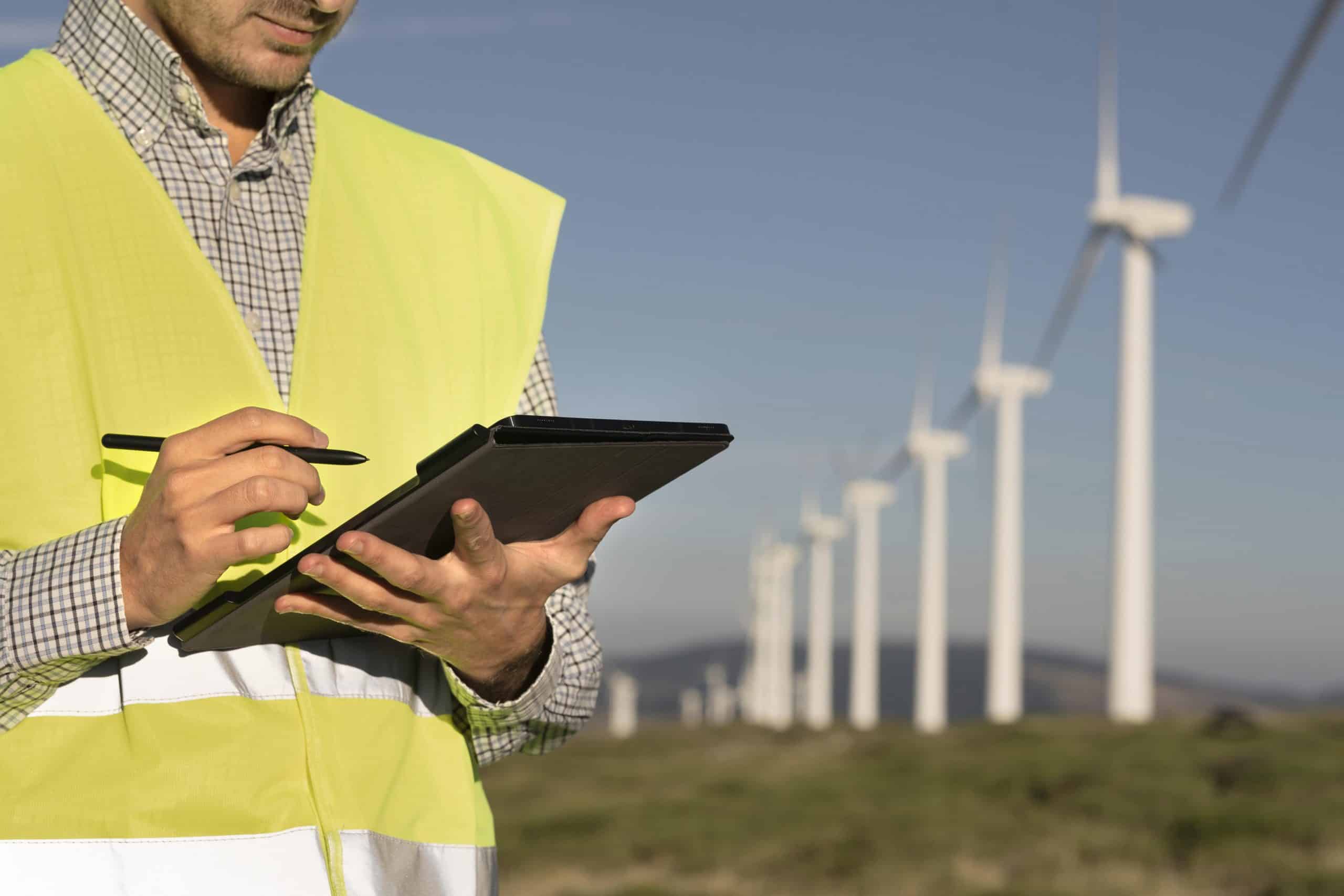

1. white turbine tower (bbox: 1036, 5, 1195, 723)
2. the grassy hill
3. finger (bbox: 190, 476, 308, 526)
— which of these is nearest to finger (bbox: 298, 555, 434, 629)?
finger (bbox: 190, 476, 308, 526)

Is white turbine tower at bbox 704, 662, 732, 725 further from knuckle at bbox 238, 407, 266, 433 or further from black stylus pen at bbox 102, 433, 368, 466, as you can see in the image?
knuckle at bbox 238, 407, 266, 433

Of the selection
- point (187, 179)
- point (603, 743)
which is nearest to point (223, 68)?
point (187, 179)

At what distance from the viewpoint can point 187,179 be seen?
307 cm

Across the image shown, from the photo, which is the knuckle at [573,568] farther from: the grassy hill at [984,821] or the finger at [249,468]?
the grassy hill at [984,821]

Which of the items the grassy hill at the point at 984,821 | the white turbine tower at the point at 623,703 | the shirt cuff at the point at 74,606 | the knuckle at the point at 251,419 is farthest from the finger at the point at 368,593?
the white turbine tower at the point at 623,703

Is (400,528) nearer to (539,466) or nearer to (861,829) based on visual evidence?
(539,466)

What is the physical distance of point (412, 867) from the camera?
285cm

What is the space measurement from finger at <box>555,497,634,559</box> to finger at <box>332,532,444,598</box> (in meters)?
0.32

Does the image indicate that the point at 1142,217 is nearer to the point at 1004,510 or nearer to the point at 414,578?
the point at 1004,510

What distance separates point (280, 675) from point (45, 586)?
1.52ft

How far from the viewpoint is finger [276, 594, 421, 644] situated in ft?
8.27

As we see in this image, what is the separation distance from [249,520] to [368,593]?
1.36 ft

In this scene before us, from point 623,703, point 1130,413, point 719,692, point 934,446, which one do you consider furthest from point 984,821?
point 719,692

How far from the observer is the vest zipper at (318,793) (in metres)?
2.67
